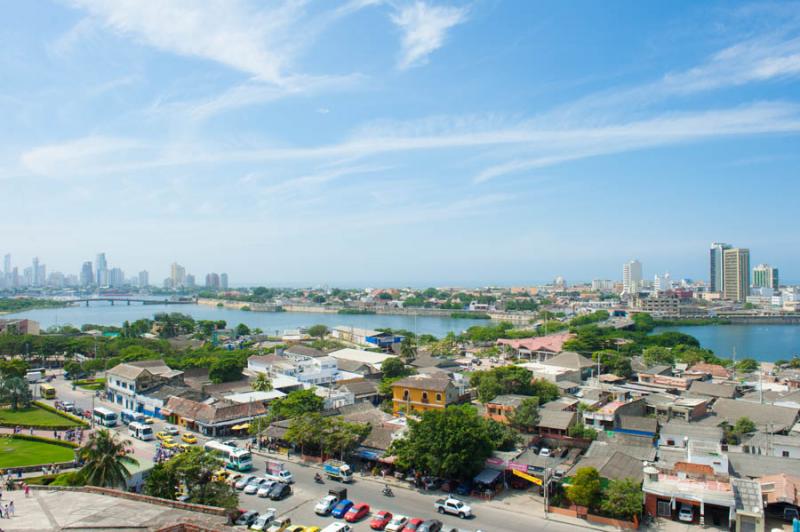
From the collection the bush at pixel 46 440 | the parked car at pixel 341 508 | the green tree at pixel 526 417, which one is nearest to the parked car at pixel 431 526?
the parked car at pixel 341 508

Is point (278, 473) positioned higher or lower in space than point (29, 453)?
higher

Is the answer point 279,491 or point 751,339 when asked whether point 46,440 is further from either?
point 751,339

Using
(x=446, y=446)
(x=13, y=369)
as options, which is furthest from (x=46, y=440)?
(x=446, y=446)

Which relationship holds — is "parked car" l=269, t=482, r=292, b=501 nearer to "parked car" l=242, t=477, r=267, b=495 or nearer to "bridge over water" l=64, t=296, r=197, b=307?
"parked car" l=242, t=477, r=267, b=495

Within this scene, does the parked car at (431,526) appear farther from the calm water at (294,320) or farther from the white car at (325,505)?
the calm water at (294,320)

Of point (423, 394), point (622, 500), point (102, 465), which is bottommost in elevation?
point (622, 500)

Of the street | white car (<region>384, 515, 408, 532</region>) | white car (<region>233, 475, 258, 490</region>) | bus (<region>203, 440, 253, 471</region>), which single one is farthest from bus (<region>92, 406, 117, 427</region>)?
white car (<region>384, 515, 408, 532</region>)

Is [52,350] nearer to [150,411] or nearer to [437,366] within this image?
[150,411]
